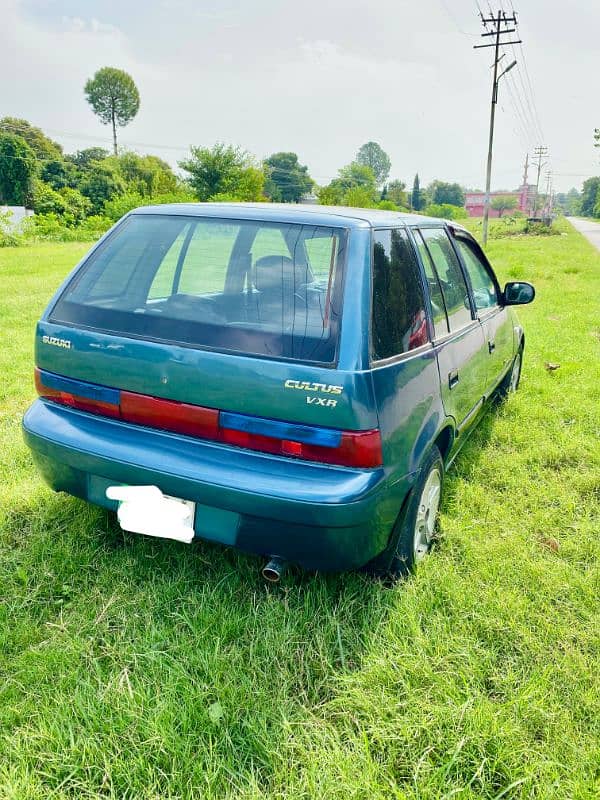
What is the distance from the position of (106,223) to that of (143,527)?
4402cm

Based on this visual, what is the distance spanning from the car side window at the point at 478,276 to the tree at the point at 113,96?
306ft

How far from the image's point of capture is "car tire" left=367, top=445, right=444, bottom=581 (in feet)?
8.07

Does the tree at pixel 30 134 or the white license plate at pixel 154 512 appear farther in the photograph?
the tree at pixel 30 134

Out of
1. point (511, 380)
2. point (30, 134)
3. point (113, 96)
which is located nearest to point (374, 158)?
point (113, 96)

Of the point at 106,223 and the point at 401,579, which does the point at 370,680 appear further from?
the point at 106,223

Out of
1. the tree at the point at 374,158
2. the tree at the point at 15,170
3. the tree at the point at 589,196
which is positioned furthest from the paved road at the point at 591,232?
the tree at the point at 374,158

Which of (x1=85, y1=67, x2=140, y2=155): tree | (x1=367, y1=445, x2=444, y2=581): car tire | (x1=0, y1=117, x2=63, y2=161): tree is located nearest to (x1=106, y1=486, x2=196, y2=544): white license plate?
(x1=367, y1=445, x2=444, y2=581): car tire

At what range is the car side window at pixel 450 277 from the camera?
305 cm

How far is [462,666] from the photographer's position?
215 cm

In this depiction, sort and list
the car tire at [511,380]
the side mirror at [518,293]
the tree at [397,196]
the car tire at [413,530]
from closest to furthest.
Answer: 1. the car tire at [413,530]
2. the side mirror at [518,293]
3. the car tire at [511,380]
4. the tree at [397,196]

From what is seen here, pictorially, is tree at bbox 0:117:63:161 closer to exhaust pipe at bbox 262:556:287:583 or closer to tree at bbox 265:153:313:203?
tree at bbox 265:153:313:203

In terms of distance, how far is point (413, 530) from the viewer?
2.55 m

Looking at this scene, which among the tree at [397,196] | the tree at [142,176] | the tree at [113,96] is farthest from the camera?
the tree at [397,196]

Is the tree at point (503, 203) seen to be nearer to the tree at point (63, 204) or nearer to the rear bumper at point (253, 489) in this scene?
the tree at point (63, 204)
